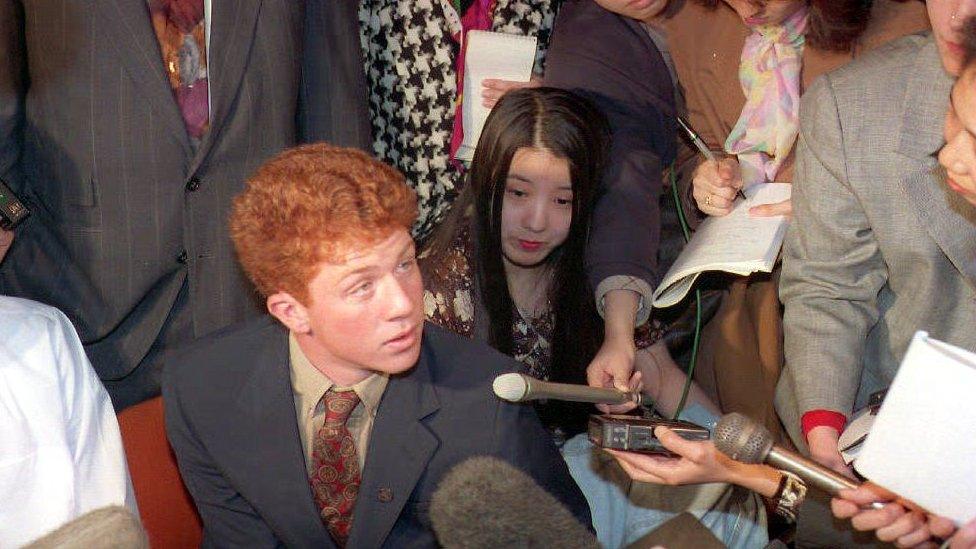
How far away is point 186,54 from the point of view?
2625 millimetres

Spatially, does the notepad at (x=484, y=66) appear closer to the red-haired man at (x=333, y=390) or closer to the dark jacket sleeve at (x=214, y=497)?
the red-haired man at (x=333, y=390)

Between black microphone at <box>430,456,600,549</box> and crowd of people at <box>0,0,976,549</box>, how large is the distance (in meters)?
0.64

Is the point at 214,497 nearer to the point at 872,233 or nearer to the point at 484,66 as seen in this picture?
the point at 484,66

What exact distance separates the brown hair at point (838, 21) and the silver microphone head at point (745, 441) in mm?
1246

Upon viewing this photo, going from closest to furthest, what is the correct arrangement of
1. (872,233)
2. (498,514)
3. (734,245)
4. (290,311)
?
(498,514) < (290,311) < (872,233) < (734,245)

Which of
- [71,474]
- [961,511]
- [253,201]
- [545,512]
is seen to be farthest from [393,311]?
[961,511]

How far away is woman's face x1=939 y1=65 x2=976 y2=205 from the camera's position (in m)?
1.85

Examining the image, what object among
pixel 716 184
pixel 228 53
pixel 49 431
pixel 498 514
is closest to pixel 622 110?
pixel 716 184

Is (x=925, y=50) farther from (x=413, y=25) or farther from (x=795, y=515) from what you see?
(x=413, y=25)

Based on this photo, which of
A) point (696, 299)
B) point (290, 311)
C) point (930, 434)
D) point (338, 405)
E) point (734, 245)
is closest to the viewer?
point (930, 434)

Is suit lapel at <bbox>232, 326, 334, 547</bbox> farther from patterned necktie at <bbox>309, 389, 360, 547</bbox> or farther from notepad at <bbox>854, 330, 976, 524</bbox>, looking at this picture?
notepad at <bbox>854, 330, 976, 524</bbox>

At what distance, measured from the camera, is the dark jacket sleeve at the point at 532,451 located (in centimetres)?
217

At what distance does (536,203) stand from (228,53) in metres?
0.79

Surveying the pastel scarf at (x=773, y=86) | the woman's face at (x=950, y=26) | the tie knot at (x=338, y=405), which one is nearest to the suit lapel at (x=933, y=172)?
the woman's face at (x=950, y=26)
